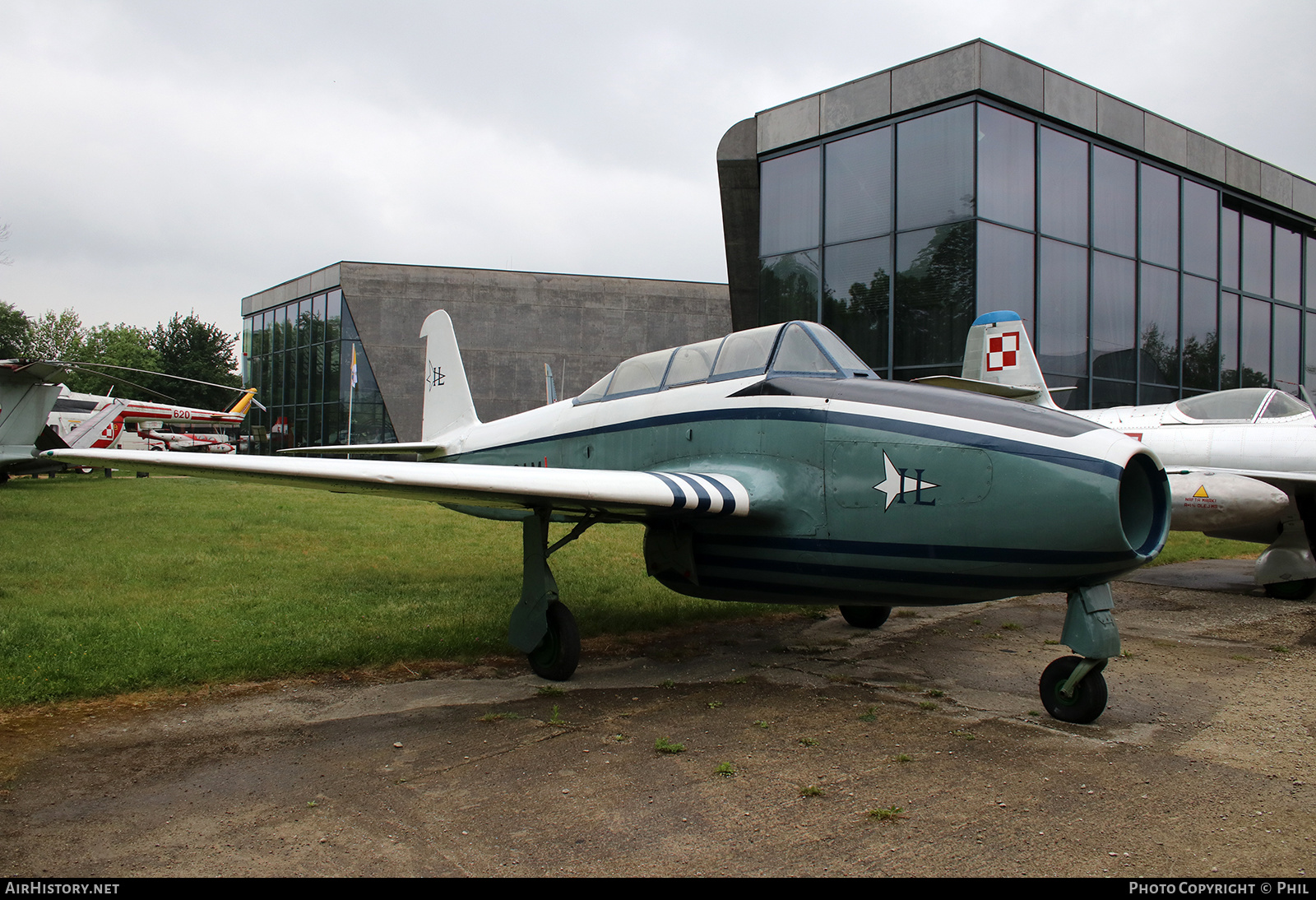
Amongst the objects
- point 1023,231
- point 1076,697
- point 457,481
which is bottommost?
point 1076,697

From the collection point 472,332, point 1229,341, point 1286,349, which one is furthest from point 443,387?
point 472,332

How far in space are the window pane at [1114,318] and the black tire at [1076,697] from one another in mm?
13825

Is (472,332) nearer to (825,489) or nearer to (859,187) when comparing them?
(859,187)

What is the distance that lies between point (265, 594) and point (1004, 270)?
1366cm

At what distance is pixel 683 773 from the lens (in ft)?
11.8

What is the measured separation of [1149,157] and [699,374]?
16700 millimetres

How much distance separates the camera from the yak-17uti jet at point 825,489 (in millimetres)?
3818

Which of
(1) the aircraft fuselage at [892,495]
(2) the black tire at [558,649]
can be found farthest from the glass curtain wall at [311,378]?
(1) the aircraft fuselage at [892,495]

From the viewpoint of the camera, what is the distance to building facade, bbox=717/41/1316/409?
14.5m

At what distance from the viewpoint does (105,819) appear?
10.1 feet

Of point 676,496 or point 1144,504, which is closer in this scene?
point 1144,504

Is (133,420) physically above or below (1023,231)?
below

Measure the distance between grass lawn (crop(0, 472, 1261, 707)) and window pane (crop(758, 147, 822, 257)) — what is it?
7568mm

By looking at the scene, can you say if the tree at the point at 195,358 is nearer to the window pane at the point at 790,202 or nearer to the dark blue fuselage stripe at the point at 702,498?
the window pane at the point at 790,202
